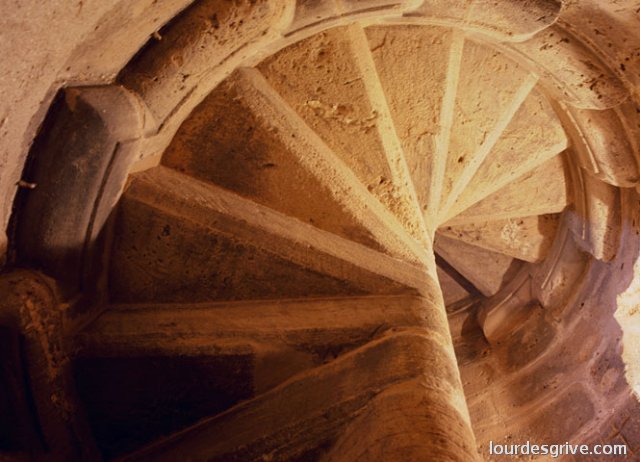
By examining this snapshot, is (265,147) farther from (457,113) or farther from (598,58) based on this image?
(598,58)

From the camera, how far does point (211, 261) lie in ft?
6.08

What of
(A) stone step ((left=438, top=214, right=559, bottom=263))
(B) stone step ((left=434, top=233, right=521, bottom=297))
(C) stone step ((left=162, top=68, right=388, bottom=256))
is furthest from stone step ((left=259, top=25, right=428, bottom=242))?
(B) stone step ((left=434, top=233, right=521, bottom=297))

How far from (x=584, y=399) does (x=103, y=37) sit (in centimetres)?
347

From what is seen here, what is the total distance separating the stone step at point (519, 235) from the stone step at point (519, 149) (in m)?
0.71

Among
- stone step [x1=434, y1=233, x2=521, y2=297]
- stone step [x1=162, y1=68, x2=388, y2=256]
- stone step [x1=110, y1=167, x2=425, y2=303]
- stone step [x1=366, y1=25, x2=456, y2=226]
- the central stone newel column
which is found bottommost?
the central stone newel column

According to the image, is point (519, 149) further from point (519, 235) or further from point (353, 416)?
point (353, 416)

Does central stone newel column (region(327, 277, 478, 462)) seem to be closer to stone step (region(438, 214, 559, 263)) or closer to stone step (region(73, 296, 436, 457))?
stone step (region(73, 296, 436, 457))

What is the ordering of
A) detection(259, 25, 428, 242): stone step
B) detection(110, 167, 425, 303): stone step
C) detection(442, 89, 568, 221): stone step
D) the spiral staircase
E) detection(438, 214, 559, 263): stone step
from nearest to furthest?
1. the spiral staircase
2. detection(110, 167, 425, 303): stone step
3. detection(259, 25, 428, 242): stone step
4. detection(442, 89, 568, 221): stone step
5. detection(438, 214, 559, 263): stone step

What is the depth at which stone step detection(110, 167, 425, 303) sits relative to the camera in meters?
1.84

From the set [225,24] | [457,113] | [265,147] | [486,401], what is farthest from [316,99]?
[486,401]

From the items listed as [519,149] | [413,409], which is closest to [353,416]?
[413,409]

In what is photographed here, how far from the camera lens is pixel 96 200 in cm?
166

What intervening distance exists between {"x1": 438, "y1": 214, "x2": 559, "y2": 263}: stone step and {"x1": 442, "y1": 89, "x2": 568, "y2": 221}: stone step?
714mm

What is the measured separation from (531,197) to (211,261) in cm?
213
